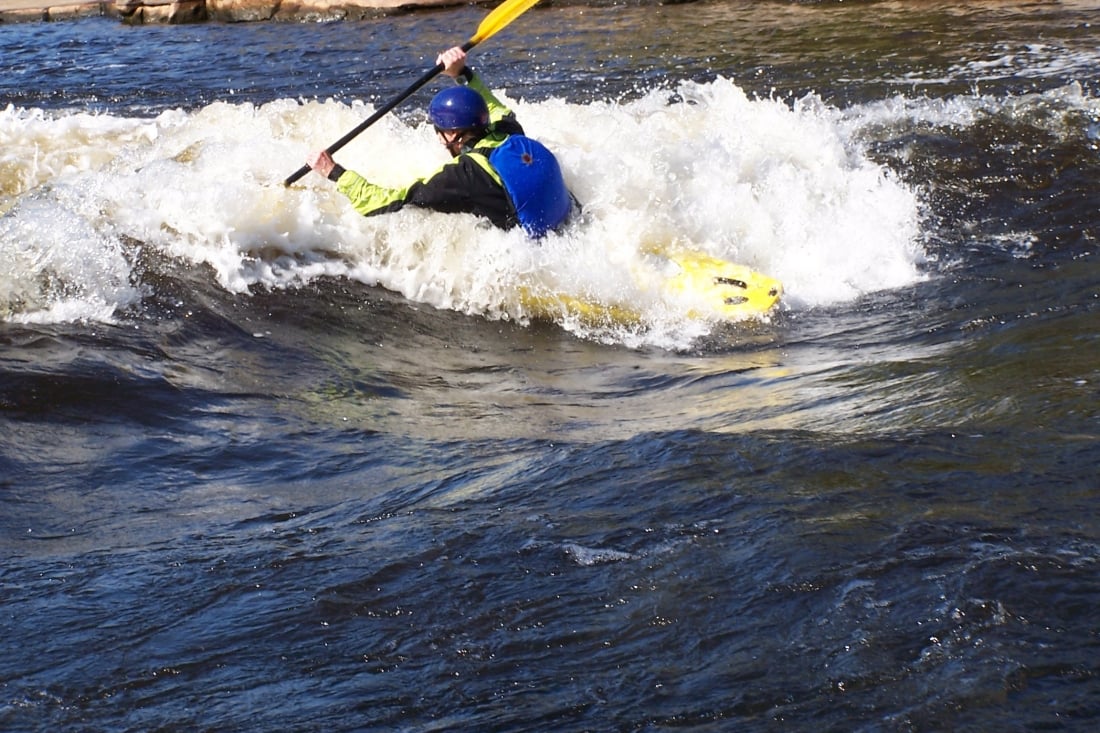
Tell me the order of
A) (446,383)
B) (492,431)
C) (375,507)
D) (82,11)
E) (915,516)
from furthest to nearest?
1. (82,11)
2. (446,383)
3. (492,431)
4. (375,507)
5. (915,516)

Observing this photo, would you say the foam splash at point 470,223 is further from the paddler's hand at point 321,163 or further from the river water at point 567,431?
the paddler's hand at point 321,163

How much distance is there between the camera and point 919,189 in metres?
Answer: 7.72

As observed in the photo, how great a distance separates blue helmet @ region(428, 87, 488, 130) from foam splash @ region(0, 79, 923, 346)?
592 millimetres

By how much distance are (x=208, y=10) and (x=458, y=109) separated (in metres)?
12.7

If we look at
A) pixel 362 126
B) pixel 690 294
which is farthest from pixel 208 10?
pixel 690 294

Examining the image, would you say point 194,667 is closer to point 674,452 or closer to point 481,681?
point 481,681

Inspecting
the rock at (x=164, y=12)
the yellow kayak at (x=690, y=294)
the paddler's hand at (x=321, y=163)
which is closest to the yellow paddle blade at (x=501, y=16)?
the paddler's hand at (x=321, y=163)

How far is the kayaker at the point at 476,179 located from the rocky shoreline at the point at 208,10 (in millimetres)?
10992

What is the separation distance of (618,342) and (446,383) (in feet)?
3.13

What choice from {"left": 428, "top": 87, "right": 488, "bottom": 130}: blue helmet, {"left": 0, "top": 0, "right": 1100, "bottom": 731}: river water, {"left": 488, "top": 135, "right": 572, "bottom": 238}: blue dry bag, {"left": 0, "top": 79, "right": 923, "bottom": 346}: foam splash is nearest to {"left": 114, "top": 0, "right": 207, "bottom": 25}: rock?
{"left": 0, "top": 0, "right": 1100, "bottom": 731}: river water

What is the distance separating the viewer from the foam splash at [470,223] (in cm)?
624

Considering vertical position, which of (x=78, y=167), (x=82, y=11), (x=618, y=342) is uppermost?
(x=82, y=11)

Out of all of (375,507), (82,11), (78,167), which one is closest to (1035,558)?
(375,507)

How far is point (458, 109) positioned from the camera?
6.14 m
